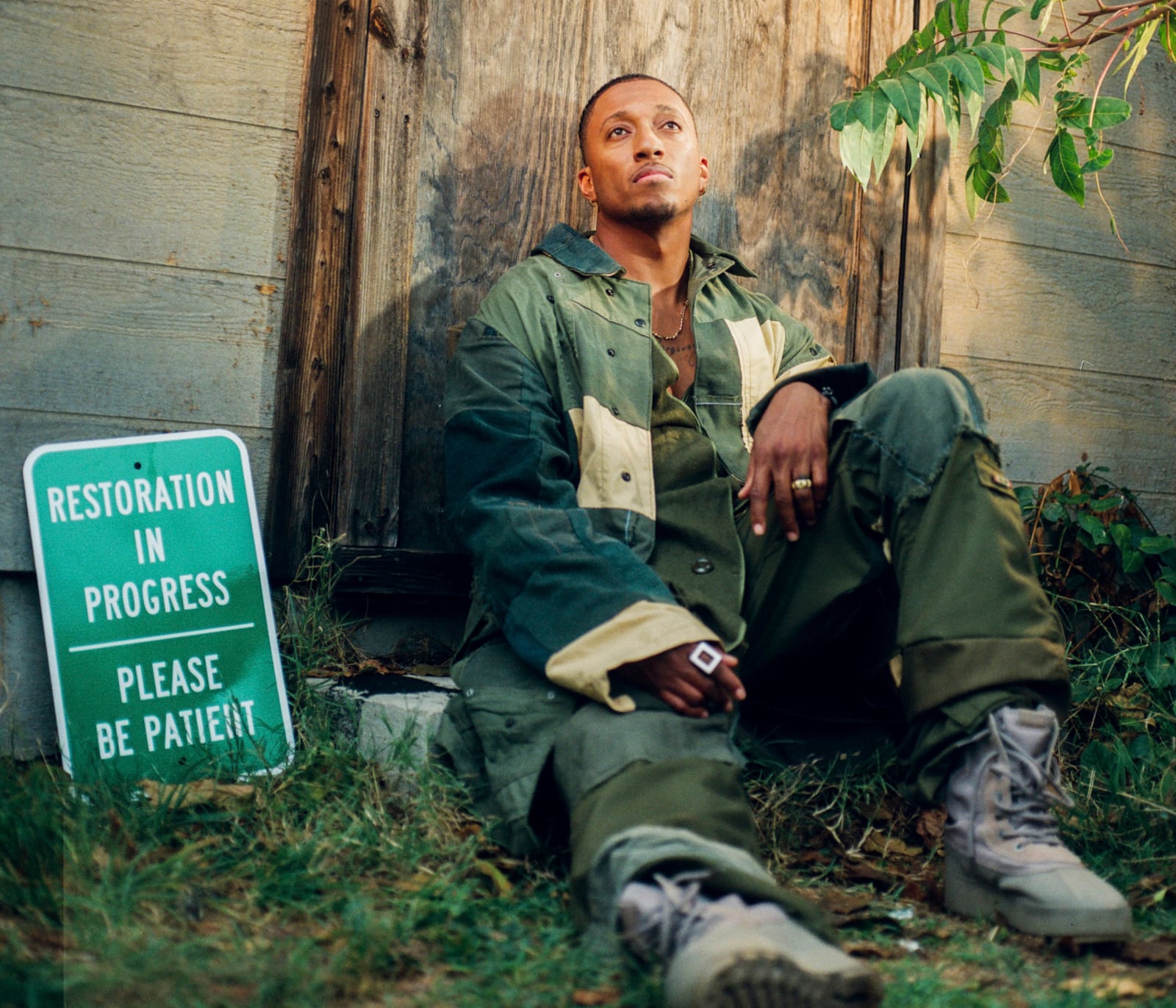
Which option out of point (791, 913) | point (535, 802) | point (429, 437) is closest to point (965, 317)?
point (429, 437)

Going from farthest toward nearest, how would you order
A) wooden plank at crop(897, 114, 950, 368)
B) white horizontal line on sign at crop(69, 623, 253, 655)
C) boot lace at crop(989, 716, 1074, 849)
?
wooden plank at crop(897, 114, 950, 368)
white horizontal line on sign at crop(69, 623, 253, 655)
boot lace at crop(989, 716, 1074, 849)

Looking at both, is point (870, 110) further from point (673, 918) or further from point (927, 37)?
point (673, 918)

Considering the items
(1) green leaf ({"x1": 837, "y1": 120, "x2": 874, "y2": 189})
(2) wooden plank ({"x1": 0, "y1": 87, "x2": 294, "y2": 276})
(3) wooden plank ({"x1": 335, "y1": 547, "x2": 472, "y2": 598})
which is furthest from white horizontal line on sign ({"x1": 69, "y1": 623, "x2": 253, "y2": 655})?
(1) green leaf ({"x1": 837, "y1": 120, "x2": 874, "y2": 189})

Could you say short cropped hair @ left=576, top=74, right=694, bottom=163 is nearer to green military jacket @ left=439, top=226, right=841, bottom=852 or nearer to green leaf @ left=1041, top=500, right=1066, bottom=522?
green military jacket @ left=439, top=226, right=841, bottom=852

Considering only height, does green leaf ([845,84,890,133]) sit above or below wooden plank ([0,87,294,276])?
above

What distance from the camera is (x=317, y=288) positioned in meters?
2.49

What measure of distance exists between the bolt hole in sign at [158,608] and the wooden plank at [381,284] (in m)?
0.29

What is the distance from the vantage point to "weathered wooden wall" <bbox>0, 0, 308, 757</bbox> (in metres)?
2.27

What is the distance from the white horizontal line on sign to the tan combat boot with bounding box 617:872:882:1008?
125 centimetres

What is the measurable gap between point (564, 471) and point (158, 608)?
886 mm

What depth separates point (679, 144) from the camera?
251cm

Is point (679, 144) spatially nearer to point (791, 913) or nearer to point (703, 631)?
point (703, 631)

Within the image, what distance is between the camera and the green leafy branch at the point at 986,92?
7.98ft

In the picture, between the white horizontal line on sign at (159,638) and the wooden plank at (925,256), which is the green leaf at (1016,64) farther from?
the white horizontal line on sign at (159,638)
